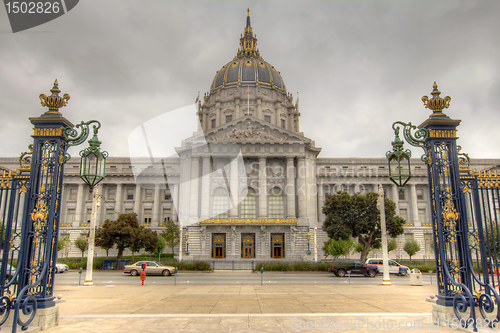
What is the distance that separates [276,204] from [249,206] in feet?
14.9

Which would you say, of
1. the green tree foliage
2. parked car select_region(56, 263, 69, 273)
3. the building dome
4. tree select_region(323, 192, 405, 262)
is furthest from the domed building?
parked car select_region(56, 263, 69, 273)

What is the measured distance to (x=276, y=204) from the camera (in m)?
62.1

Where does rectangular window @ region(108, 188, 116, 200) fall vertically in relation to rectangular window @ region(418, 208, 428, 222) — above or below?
above

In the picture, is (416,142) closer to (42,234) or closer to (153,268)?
(42,234)

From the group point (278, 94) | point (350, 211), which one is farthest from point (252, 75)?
point (350, 211)

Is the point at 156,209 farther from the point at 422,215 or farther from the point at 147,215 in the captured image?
the point at 422,215

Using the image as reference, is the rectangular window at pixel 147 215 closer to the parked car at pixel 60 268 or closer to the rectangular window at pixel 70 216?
the rectangular window at pixel 70 216

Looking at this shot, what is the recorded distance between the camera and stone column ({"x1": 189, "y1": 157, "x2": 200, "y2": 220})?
5916cm

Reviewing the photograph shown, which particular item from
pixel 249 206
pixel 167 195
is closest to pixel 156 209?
pixel 167 195

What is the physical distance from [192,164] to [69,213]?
104 feet

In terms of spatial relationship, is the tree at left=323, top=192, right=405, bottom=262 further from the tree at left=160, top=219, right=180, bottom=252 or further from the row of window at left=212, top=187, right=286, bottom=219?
the tree at left=160, top=219, right=180, bottom=252

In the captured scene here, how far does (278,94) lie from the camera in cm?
9112

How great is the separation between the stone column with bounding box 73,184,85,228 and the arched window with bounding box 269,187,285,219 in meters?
38.9

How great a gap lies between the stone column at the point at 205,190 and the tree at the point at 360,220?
61.9 feet
